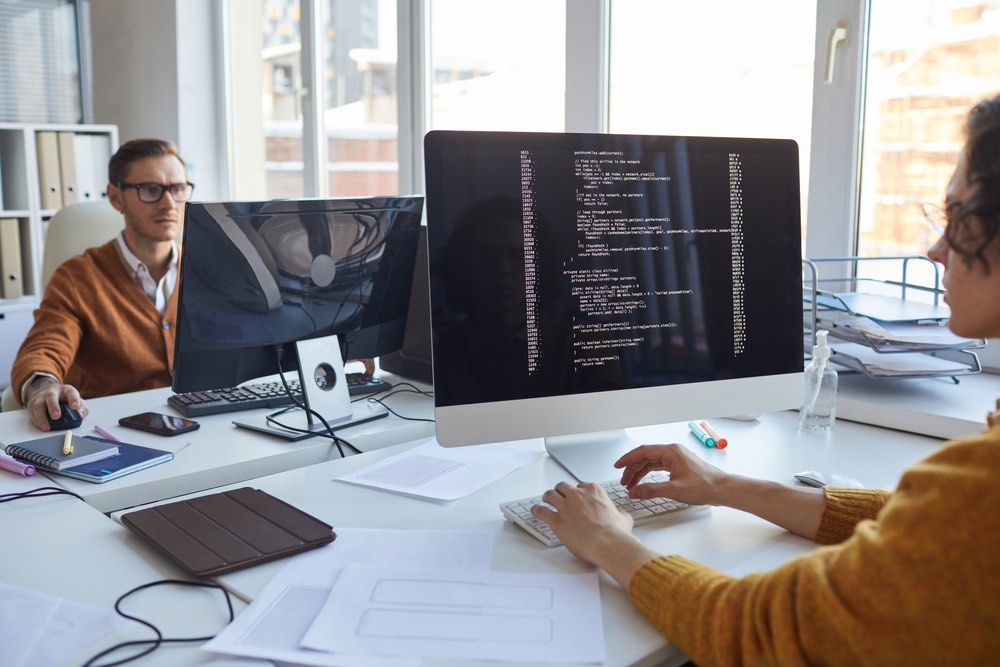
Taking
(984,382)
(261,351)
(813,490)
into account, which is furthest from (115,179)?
(984,382)

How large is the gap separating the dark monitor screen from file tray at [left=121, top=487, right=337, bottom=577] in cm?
42

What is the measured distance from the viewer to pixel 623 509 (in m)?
1.15

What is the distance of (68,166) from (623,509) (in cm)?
338

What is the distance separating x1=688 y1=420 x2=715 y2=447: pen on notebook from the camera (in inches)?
58.1

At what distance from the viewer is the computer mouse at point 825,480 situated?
1.26 metres

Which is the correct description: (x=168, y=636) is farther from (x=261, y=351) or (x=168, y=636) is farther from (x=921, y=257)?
(x=921, y=257)

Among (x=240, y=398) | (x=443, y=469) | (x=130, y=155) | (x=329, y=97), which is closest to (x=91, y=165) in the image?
(x=329, y=97)

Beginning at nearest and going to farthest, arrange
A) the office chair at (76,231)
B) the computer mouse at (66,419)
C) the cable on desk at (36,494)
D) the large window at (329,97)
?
the cable on desk at (36,494), the computer mouse at (66,419), the office chair at (76,231), the large window at (329,97)

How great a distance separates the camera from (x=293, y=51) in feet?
12.1

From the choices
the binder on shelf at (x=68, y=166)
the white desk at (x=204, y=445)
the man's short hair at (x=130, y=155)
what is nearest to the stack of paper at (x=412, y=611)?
the white desk at (x=204, y=445)

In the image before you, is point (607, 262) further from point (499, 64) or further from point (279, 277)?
point (499, 64)

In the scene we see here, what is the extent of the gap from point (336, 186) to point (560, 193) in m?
2.45

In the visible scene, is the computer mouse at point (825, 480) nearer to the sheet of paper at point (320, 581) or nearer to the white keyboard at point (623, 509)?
the white keyboard at point (623, 509)

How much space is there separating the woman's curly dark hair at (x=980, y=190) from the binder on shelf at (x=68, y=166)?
366 cm
